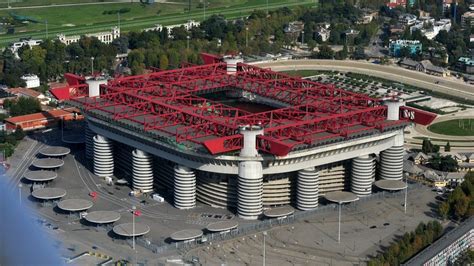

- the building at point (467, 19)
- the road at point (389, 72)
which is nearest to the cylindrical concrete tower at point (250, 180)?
the road at point (389, 72)

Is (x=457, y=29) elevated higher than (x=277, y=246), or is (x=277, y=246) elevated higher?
(x=457, y=29)

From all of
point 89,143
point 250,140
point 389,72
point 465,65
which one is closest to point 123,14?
point 389,72

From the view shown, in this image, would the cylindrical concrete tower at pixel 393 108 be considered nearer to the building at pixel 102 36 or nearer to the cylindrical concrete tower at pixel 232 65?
the cylindrical concrete tower at pixel 232 65

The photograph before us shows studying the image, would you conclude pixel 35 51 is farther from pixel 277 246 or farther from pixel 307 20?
pixel 277 246

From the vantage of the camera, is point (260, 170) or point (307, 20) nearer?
point (260, 170)

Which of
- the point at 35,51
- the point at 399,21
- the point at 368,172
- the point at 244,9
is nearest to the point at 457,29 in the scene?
the point at 399,21

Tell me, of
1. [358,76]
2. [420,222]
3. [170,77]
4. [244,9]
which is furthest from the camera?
[244,9]
